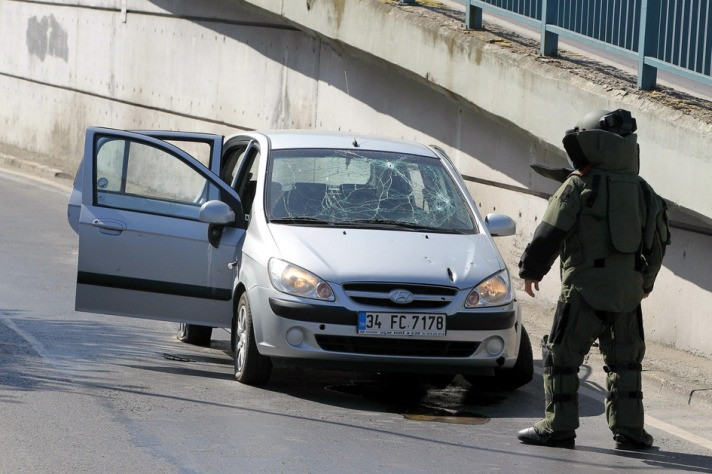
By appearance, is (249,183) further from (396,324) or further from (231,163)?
(396,324)

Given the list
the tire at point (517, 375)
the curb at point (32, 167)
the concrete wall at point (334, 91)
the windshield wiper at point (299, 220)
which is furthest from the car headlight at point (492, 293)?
the curb at point (32, 167)

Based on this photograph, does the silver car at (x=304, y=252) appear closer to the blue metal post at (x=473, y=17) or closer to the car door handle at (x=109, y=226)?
the car door handle at (x=109, y=226)

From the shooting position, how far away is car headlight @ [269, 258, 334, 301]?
28.2 feet

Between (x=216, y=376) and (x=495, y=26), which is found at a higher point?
(x=495, y=26)

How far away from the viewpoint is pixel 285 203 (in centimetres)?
948

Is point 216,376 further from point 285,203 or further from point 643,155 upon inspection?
point 643,155

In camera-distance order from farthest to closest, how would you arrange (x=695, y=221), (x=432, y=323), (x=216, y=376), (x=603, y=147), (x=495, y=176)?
1. (x=495, y=176)
2. (x=695, y=221)
3. (x=216, y=376)
4. (x=432, y=323)
5. (x=603, y=147)

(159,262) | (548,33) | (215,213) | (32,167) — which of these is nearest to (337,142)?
(215,213)

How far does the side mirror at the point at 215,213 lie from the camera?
9336 millimetres

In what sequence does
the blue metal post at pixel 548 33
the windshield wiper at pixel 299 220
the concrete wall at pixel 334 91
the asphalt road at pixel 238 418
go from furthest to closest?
the blue metal post at pixel 548 33, the concrete wall at pixel 334 91, the windshield wiper at pixel 299 220, the asphalt road at pixel 238 418

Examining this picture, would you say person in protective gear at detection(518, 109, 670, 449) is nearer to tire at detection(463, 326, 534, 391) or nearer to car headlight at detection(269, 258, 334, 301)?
Result: car headlight at detection(269, 258, 334, 301)

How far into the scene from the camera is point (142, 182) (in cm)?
1028

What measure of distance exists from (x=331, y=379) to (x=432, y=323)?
129 centimetres

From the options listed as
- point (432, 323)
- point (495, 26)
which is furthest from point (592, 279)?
point (495, 26)
